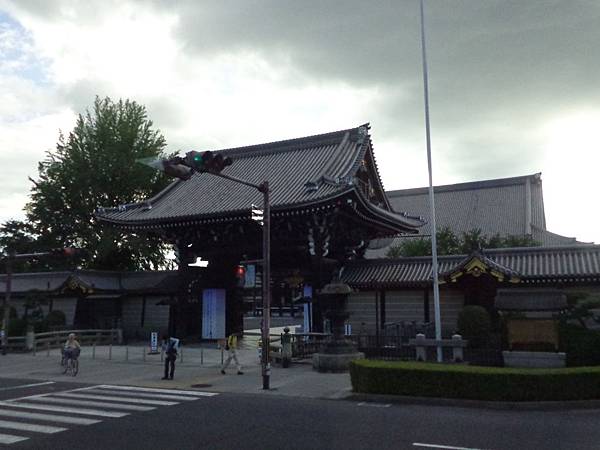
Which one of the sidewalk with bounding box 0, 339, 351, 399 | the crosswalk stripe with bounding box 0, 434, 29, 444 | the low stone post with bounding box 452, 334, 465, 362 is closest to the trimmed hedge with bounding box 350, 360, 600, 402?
the sidewalk with bounding box 0, 339, 351, 399

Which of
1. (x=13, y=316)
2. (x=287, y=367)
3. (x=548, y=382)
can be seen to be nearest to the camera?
(x=548, y=382)

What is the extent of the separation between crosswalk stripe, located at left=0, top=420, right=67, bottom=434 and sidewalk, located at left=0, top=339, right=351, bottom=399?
6168mm

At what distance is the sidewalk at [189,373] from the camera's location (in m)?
17.4

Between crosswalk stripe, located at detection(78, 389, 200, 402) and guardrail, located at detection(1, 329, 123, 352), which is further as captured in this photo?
guardrail, located at detection(1, 329, 123, 352)

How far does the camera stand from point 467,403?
14047 millimetres

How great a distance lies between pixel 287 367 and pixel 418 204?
132ft

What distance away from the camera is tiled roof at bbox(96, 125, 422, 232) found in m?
28.2

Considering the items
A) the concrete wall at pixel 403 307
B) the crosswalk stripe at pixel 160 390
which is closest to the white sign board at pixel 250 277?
the concrete wall at pixel 403 307

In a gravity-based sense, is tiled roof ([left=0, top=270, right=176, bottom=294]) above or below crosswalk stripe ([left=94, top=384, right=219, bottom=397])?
above

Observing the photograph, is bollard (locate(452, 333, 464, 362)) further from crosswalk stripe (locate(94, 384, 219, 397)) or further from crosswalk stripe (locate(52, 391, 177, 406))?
crosswalk stripe (locate(52, 391, 177, 406))

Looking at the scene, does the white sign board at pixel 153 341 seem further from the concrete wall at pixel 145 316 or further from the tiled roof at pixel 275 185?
the tiled roof at pixel 275 185

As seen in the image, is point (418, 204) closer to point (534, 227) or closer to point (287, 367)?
point (534, 227)

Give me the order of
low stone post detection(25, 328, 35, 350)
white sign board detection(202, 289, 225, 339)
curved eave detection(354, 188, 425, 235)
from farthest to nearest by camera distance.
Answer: white sign board detection(202, 289, 225, 339)
low stone post detection(25, 328, 35, 350)
curved eave detection(354, 188, 425, 235)

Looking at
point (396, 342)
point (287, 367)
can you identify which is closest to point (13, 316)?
point (287, 367)
